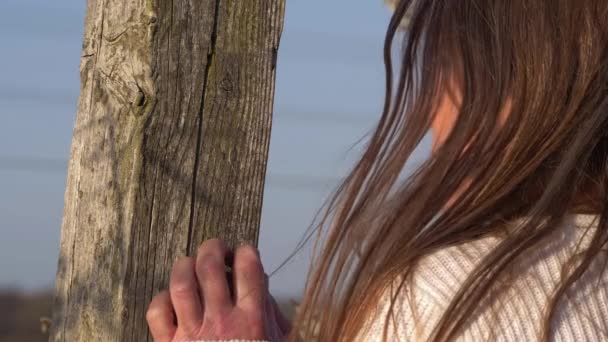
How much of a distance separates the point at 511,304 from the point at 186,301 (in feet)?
Result: 2.04

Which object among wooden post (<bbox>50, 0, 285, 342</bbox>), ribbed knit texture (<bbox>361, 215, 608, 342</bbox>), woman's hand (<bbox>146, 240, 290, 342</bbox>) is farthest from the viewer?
wooden post (<bbox>50, 0, 285, 342</bbox>)

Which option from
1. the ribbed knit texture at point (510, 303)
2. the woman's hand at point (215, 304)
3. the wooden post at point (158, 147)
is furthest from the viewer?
the wooden post at point (158, 147)

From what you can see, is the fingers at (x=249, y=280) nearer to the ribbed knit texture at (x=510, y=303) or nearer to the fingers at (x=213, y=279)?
the fingers at (x=213, y=279)

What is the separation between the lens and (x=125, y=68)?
2.06 m

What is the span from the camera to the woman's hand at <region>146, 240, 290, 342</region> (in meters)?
1.77

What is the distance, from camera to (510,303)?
1.44m

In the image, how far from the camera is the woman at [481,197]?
1.44 m

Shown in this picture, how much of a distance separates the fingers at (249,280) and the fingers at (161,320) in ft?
0.42

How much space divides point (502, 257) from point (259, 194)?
778 mm

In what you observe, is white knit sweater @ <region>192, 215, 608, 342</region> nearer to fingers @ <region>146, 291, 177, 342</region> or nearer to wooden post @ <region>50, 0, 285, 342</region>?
fingers @ <region>146, 291, 177, 342</region>

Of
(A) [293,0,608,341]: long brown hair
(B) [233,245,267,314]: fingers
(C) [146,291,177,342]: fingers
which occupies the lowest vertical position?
(C) [146,291,177,342]: fingers

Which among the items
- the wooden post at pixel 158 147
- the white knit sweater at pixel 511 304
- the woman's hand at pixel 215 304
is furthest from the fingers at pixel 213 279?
the white knit sweater at pixel 511 304

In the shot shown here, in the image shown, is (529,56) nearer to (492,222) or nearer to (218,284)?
(492,222)

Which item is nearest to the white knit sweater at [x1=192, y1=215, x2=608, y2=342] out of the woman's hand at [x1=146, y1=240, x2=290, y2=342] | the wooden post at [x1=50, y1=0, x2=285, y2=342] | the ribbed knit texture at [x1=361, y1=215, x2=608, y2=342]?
the ribbed knit texture at [x1=361, y1=215, x2=608, y2=342]
